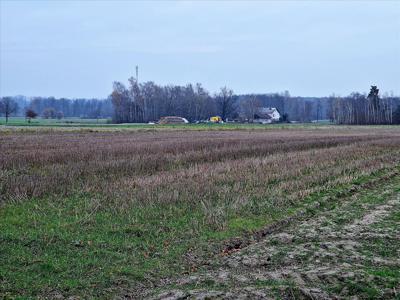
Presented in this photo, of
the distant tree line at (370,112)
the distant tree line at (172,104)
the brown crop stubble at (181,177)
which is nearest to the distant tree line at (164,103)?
the distant tree line at (172,104)

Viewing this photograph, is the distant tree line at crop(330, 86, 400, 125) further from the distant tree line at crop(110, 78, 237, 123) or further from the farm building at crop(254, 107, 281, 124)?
the distant tree line at crop(110, 78, 237, 123)

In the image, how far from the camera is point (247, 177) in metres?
18.0

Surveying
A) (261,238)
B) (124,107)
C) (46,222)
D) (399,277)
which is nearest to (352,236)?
(261,238)

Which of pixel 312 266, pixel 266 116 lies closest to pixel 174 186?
pixel 312 266

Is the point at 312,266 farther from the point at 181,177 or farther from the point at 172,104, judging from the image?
the point at 172,104

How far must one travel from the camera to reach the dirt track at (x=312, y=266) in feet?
23.7

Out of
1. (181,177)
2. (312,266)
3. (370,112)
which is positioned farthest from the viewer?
(370,112)

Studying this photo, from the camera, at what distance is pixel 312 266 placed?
851cm

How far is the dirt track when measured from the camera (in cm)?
722

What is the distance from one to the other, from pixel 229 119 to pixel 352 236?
144m

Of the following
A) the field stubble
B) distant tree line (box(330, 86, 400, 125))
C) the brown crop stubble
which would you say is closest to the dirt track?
the field stubble

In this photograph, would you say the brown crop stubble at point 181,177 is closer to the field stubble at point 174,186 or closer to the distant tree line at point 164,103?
the field stubble at point 174,186

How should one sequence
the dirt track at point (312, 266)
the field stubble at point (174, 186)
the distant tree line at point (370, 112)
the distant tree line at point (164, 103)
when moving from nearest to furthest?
the dirt track at point (312, 266)
the field stubble at point (174, 186)
the distant tree line at point (370, 112)
the distant tree line at point (164, 103)

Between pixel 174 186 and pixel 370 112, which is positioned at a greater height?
pixel 370 112
